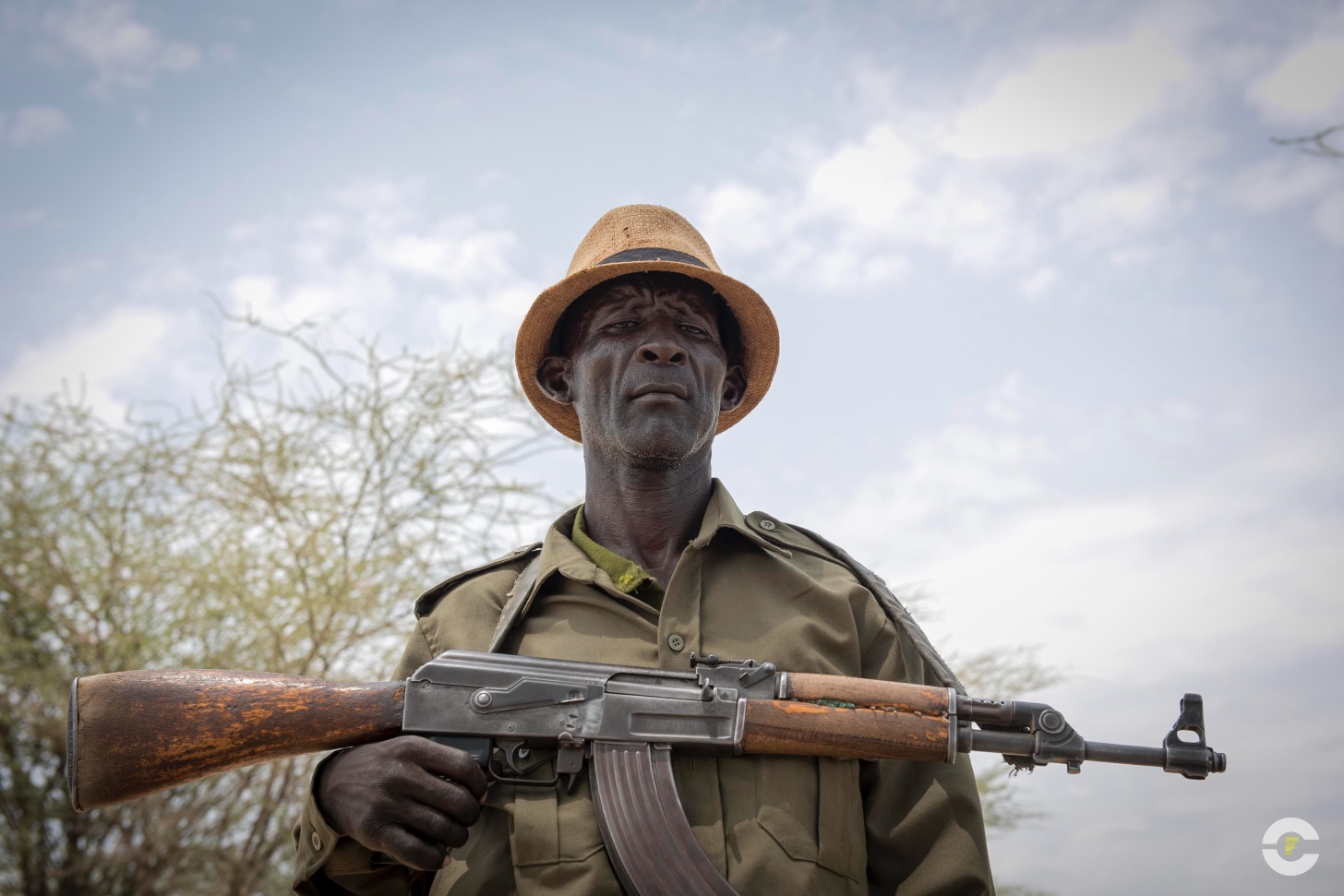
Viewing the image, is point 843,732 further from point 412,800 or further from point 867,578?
point 412,800

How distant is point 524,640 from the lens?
3.10m

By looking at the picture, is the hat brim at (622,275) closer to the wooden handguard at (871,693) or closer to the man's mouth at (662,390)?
the man's mouth at (662,390)

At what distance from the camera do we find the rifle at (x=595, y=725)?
8.54 ft

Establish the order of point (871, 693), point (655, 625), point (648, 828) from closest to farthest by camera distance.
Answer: point (648, 828)
point (871, 693)
point (655, 625)

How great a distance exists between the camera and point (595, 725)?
2738mm

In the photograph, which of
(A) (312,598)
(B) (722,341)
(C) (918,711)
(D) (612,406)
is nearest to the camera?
(C) (918,711)

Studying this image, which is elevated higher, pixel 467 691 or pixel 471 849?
pixel 467 691

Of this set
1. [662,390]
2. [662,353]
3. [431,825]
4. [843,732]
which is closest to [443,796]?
[431,825]

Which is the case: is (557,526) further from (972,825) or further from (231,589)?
(231,589)

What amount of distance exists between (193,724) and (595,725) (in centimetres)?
108

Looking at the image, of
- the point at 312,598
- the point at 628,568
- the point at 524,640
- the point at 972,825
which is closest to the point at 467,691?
the point at 524,640

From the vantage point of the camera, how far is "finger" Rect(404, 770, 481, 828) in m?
2.62

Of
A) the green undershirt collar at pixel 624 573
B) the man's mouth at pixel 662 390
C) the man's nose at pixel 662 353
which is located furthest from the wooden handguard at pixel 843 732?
the man's nose at pixel 662 353

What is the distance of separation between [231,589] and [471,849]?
225 inches
